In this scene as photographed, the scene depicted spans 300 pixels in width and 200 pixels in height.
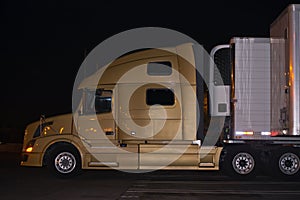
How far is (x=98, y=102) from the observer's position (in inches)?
634

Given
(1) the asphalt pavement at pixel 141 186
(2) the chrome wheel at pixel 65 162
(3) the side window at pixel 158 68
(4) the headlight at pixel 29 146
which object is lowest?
(1) the asphalt pavement at pixel 141 186

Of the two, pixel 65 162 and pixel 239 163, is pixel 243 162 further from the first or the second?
pixel 65 162

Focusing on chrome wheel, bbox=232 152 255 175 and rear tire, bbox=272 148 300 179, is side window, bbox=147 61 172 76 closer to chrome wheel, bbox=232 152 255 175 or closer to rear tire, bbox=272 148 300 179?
chrome wheel, bbox=232 152 255 175

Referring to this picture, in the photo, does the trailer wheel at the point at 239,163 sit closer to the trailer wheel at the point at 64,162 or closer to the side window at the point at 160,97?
the side window at the point at 160,97

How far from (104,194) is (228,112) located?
514 cm

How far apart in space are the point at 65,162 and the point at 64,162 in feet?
0.10

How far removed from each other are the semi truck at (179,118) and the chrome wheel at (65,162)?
0.10ft

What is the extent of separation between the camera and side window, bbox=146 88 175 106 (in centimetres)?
1583

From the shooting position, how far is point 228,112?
16.0 meters

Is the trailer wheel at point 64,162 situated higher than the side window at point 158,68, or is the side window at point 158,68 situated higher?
the side window at point 158,68

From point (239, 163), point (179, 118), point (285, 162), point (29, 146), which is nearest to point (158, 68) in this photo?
point (179, 118)

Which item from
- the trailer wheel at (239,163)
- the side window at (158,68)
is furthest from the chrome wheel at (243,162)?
the side window at (158,68)

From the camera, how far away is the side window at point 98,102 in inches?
632

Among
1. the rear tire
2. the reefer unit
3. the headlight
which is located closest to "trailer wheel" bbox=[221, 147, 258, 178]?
the rear tire
